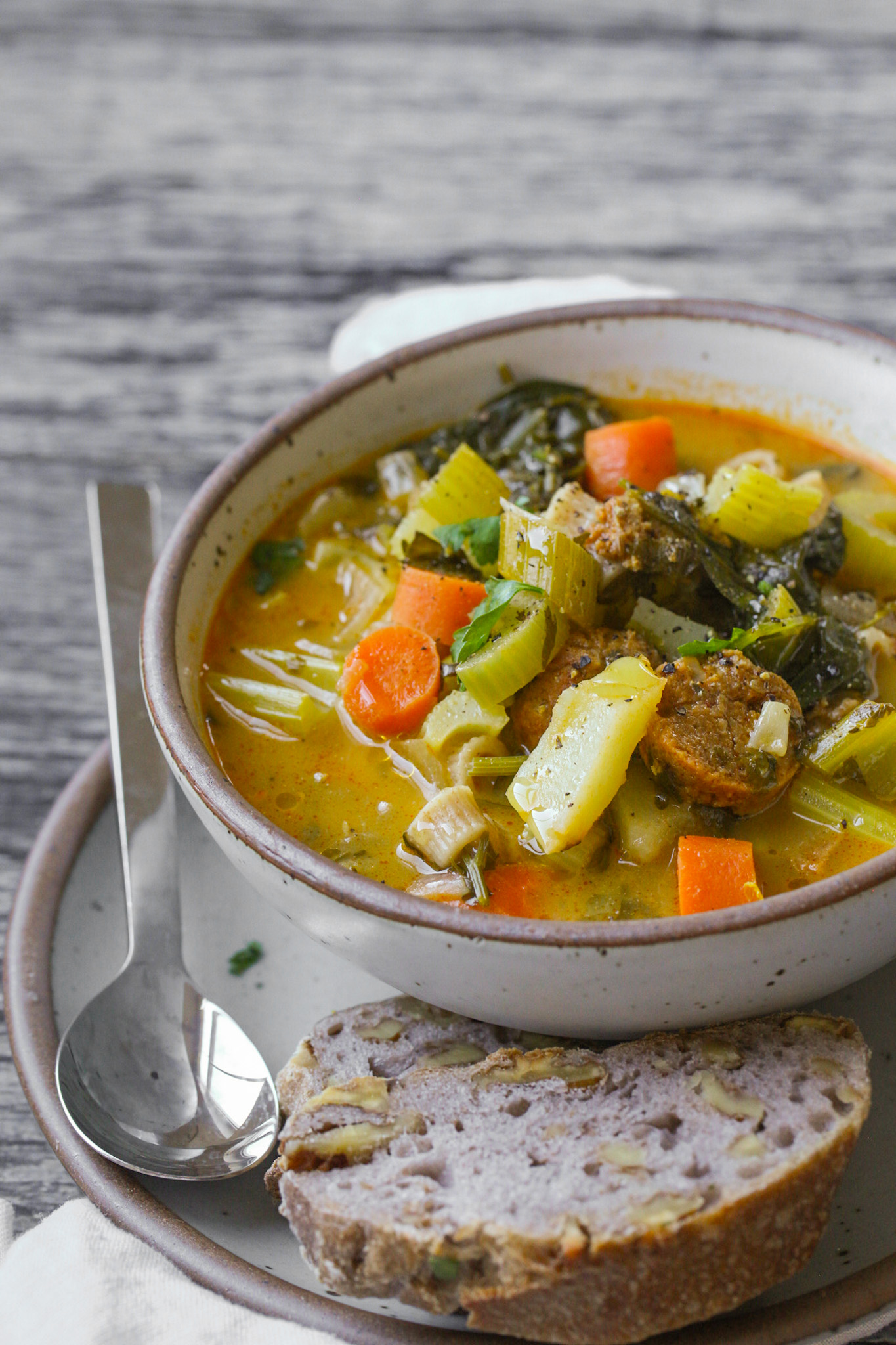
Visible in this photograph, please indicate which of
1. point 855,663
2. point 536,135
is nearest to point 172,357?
point 536,135

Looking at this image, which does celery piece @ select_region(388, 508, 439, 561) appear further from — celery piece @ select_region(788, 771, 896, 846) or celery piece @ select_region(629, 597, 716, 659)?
celery piece @ select_region(788, 771, 896, 846)

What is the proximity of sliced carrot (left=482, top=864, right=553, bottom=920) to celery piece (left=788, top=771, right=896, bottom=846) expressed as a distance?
24.2 inches

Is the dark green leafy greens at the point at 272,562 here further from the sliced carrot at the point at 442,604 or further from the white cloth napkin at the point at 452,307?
the white cloth napkin at the point at 452,307

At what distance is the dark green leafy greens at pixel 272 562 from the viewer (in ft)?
12.2

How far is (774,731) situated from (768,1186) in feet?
3.34

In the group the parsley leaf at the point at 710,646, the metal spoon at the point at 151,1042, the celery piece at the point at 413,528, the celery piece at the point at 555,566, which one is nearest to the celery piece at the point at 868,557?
the parsley leaf at the point at 710,646

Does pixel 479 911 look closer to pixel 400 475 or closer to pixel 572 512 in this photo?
pixel 572 512

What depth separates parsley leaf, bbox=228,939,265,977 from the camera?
3.21 meters

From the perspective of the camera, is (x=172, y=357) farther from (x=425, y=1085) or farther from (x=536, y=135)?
(x=425, y=1085)

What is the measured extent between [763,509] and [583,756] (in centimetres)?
100

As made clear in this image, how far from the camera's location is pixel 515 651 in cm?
303

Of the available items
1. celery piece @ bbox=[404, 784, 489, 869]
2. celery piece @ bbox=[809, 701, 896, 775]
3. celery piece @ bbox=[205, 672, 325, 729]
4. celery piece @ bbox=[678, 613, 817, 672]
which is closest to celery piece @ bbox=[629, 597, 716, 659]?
celery piece @ bbox=[678, 613, 817, 672]

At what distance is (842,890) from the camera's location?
2416 millimetres

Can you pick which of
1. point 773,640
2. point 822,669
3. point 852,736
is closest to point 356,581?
point 773,640
